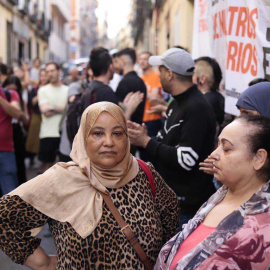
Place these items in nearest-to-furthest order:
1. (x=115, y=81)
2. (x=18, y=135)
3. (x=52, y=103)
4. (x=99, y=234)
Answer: (x=99, y=234)
(x=18, y=135)
(x=52, y=103)
(x=115, y=81)

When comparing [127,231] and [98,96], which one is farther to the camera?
[98,96]

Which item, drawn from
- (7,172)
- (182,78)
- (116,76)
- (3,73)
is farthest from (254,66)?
(116,76)

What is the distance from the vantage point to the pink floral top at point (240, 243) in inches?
72.2

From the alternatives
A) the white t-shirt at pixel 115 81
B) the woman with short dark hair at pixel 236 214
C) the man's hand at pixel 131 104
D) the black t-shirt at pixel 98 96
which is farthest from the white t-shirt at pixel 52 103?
the woman with short dark hair at pixel 236 214

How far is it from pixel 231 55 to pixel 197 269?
8.40 ft

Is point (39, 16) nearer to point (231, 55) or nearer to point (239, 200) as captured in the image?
point (231, 55)

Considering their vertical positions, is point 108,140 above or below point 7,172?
above

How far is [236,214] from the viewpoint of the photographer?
77.0 inches

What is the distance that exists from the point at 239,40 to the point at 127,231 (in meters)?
2.21

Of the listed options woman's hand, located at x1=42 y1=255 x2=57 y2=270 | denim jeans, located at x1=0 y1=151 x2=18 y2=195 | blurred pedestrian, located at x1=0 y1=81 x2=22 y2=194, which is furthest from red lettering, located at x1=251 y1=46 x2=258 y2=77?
denim jeans, located at x1=0 y1=151 x2=18 y2=195

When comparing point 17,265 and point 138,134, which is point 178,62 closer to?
point 138,134

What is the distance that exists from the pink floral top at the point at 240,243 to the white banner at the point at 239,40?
1.77 meters

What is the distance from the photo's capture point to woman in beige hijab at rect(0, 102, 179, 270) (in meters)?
2.48

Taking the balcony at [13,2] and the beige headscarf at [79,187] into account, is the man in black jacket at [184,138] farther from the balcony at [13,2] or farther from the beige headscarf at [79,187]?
the balcony at [13,2]
